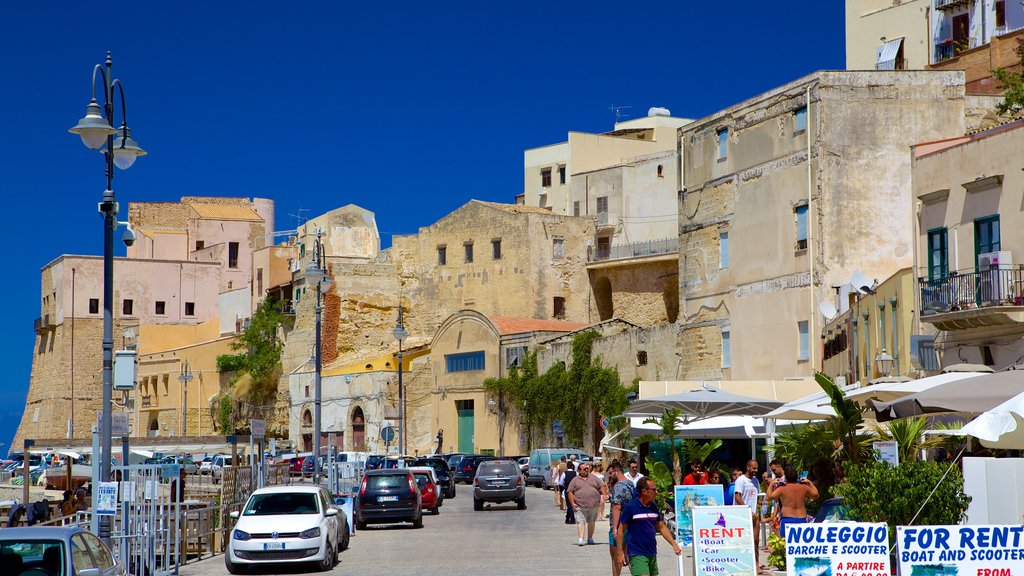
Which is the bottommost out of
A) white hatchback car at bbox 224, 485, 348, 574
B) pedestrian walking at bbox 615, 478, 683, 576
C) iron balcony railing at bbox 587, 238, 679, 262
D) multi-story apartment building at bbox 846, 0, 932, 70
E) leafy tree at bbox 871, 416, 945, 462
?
white hatchback car at bbox 224, 485, 348, 574

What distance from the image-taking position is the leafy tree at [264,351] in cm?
8744

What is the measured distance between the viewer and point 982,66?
148 feet

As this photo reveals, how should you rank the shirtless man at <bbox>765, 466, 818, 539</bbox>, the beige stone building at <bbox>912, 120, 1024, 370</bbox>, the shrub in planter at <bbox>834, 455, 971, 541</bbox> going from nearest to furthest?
the shrub in planter at <bbox>834, 455, 971, 541</bbox> → the shirtless man at <bbox>765, 466, 818, 539</bbox> → the beige stone building at <bbox>912, 120, 1024, 370</bbox>

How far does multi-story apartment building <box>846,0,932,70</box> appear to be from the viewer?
53.8 metres

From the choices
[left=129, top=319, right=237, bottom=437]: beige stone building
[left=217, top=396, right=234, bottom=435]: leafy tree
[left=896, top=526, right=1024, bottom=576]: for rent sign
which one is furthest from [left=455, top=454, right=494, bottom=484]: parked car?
[left=896, top=526, right=1024, bottom=576]: for rent sign

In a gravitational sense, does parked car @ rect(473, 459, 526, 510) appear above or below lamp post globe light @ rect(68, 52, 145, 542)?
below

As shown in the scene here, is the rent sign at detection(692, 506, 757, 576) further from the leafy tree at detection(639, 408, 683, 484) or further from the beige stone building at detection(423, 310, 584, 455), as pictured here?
the beige stone building at detection(423, 310, 584, 455)

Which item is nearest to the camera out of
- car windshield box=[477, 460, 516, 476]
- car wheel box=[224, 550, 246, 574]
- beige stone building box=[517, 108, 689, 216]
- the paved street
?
the paved street

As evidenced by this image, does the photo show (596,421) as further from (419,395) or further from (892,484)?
(892,484)

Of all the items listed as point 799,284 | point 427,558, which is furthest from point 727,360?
point 427,558

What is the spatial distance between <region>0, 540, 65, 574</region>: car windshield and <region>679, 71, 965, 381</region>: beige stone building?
30758 mm

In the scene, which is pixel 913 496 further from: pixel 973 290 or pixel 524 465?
pixel 524 465

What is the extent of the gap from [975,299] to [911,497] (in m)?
12.9

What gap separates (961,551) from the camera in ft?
37.4
